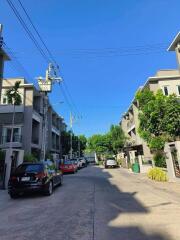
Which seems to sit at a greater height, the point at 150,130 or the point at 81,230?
the point at 150,130

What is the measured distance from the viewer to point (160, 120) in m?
20.1

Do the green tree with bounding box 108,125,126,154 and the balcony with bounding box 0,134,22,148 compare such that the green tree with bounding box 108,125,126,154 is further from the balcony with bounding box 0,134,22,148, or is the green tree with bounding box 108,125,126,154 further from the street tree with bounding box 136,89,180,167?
the street tree with bounding box 136,89,180,167

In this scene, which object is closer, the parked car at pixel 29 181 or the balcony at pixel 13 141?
the parked car at pixel 29 181

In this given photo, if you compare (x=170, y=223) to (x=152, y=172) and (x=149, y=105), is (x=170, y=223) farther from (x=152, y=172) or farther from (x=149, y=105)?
(x=149, y=105)

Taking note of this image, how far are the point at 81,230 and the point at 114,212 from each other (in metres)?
2.06

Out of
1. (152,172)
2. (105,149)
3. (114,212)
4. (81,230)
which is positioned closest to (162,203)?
(114,212)

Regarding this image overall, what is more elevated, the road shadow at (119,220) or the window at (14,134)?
the window at (14,134)

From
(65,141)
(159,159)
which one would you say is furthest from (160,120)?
(65,141)

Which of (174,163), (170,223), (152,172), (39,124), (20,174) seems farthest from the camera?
(39,124)

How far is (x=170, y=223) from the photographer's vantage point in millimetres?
6195

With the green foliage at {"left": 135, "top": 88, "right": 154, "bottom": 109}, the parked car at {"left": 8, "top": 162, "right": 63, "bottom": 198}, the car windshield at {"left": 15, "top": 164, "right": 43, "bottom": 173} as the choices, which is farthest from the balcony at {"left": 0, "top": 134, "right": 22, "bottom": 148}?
the parked car at {"left": 8, "top": 162, "right": 63, "bottom": 198}

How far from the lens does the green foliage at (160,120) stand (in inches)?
773

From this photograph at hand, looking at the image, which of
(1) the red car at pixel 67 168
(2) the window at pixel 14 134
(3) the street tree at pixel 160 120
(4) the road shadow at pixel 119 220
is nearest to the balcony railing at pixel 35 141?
(2) the window at pixel 14 134

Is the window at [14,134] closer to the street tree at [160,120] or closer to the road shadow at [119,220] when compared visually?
the street tree at [160,120]
